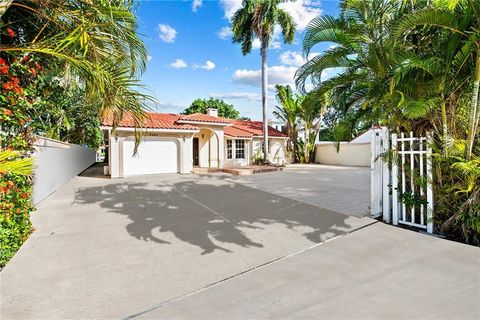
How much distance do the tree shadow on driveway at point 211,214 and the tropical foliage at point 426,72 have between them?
230cm

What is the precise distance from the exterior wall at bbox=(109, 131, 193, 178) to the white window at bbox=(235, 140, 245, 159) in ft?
18.2

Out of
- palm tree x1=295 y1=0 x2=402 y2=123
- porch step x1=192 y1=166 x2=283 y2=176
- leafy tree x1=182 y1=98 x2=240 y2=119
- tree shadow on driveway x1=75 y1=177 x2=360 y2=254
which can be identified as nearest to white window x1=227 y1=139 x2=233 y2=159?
porch step x1=192 y1=166 x2=283 y2=176

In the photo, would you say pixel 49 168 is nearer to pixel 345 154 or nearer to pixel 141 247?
pixel 141 247

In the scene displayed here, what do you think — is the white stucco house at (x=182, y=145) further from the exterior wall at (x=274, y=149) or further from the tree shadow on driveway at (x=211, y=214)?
the tree shadow on driveway at (x=211, y=214)

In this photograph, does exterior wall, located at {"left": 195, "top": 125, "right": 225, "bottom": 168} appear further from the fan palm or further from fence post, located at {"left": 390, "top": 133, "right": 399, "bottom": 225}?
fence post, located at {"left": 390, "top": 133, "right": 399, "bottom": 225}

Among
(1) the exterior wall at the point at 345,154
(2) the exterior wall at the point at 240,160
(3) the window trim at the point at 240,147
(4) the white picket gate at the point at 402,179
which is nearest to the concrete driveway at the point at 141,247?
(4) the white picket gate at the point at 402,179

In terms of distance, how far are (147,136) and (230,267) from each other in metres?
14.9

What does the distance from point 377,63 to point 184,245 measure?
224 inches

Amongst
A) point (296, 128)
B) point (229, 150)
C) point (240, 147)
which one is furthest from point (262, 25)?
point (296, 128)

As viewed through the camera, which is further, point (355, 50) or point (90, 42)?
point (355, 50)

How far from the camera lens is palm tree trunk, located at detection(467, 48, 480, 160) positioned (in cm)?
461

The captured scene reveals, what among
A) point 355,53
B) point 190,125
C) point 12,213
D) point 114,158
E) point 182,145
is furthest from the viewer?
point 190,125

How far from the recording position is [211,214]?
24.7 ft

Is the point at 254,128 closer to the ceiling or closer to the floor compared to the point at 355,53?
closer to the ceiling
